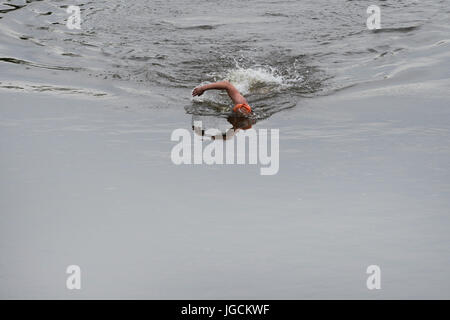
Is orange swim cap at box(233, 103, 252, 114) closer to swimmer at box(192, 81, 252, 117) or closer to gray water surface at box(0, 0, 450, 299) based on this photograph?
swimmer at box(192, 81, 252, 117)

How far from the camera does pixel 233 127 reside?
8797 mm

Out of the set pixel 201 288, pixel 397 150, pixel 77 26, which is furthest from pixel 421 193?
→ pixel 77 26

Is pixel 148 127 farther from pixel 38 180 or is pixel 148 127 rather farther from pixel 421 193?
pixel 421 193

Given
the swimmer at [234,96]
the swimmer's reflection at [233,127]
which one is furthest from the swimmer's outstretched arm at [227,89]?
the swimmer's reflection at [233,127]

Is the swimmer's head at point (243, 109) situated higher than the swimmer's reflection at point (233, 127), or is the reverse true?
the swimmer's head at point (243, 109)

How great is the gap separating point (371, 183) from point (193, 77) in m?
4.04

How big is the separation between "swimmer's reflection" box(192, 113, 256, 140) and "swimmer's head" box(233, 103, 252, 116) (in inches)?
3.2

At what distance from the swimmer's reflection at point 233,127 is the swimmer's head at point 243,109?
0.08 m

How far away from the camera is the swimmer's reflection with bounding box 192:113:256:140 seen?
846cm

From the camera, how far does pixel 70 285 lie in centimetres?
557

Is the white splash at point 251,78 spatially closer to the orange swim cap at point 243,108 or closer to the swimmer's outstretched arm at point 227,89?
the swimmer's outstretched arm at point 227,89

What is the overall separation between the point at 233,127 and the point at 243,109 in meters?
0.25

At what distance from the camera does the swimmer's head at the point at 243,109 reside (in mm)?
8812

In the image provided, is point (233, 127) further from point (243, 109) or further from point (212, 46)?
point (212, 46)
